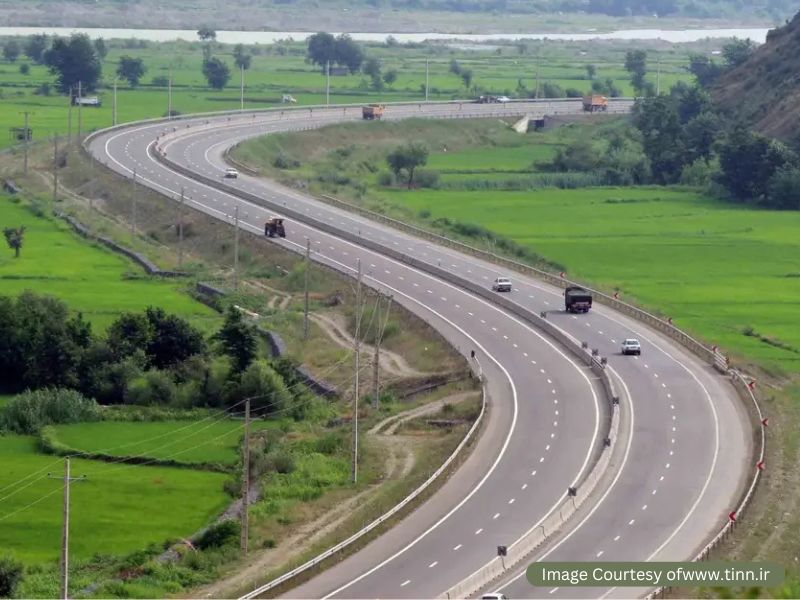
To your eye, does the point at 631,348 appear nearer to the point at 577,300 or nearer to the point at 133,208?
the point at 577,300

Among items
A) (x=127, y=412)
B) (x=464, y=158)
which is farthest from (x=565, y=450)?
(x=464, y=158)

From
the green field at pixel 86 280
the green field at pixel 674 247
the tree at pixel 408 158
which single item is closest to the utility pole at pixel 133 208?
the green field at pixel 86 280

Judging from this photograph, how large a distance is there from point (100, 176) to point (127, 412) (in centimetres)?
6866

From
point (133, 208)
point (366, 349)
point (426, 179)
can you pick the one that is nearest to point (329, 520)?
point (366, 349)

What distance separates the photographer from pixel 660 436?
69.6 m

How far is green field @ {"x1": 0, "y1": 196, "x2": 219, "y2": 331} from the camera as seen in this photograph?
95.4m

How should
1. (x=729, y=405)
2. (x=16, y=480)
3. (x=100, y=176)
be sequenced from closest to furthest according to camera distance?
1. (x=16, y=480)
2. (x=729, y=405)
3. (x=100, y=176)

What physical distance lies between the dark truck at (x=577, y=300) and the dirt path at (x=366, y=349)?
9.77m

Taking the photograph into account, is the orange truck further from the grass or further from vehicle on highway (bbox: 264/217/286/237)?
the grass

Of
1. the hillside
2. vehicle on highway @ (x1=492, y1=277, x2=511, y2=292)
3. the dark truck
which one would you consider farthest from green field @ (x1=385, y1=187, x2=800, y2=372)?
the hillside

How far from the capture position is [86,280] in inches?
4092

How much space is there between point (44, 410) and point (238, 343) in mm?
9663

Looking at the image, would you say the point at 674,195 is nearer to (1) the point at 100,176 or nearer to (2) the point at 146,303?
(1) the point at 100,176

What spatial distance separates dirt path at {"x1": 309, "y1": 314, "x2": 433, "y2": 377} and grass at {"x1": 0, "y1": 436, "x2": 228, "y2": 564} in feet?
63.4
